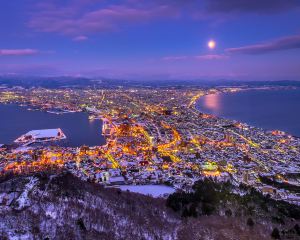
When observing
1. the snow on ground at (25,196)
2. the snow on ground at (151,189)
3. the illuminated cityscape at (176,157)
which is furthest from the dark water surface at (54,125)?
the snow on ground at (25,196)

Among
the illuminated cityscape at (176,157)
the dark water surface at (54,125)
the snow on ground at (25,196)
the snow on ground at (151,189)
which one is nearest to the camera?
the snow on ground at (25,196)

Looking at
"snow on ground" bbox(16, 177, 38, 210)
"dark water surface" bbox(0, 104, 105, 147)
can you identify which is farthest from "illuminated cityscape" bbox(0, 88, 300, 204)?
"snow on ground" bbox(16, 177, 38, 210)

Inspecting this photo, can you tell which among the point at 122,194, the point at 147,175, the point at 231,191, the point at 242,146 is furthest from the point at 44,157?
the point at 242,146

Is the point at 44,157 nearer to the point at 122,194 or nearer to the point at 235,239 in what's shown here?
the point at 122,194

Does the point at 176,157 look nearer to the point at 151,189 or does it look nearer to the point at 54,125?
the point at 151,189

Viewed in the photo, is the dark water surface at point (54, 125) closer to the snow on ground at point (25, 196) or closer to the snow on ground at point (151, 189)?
the snow on ground at point (151, 189)
